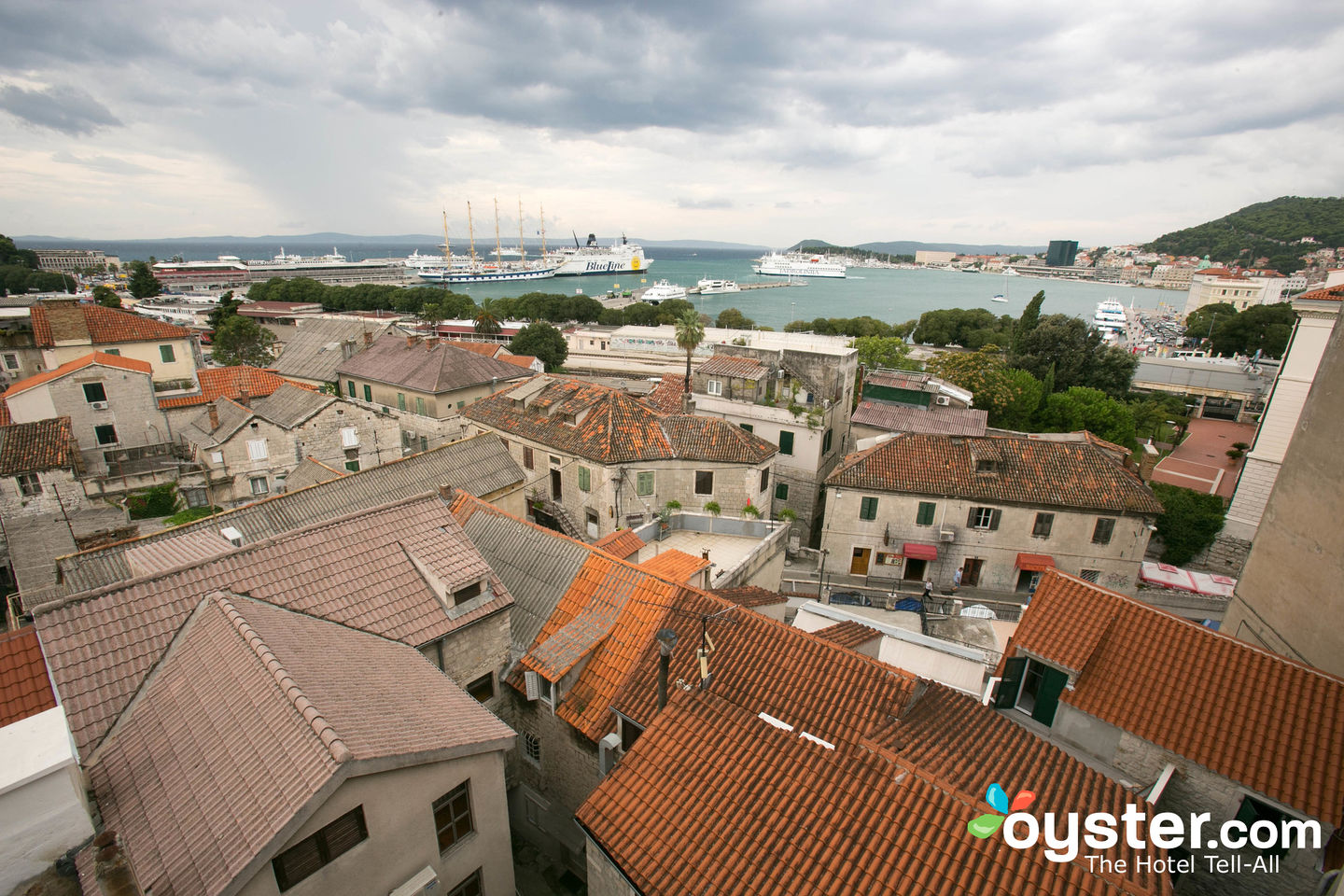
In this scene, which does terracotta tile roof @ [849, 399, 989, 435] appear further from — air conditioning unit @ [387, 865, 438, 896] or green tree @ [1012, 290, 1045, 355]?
air conditioning unit @ [387, 865, 438, 896]

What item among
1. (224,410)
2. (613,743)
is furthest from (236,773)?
(224,410)

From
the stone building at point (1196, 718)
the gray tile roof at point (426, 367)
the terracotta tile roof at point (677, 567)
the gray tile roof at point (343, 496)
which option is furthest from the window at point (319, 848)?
the gray tile roof at point (426, 367)

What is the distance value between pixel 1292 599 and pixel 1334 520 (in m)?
2.32

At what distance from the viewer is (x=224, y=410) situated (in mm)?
33031

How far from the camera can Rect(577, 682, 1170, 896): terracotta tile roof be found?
→ 8.09 m

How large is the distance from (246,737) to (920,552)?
2982cm

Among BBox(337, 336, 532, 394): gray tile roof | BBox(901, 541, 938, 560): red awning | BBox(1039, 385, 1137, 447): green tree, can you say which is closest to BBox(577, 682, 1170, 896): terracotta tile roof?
BBox(901, 541, 938, 560): red awning

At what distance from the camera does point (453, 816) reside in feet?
34.1

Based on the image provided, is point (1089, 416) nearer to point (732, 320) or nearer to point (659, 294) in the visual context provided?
point (732, 320)

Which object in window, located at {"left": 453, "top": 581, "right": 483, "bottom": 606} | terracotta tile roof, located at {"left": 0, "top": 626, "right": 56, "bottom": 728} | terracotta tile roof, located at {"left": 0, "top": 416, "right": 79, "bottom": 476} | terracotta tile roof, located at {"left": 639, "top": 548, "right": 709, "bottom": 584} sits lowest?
terracotta tile roof, located at {"left": 639, "top": 548, "right": 709, "bottom": 584}

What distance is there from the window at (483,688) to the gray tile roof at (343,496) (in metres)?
8.43

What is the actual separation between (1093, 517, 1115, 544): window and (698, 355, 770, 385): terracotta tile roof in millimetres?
20614

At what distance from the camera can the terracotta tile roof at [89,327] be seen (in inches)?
1550

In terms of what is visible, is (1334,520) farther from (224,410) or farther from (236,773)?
(224,410)
